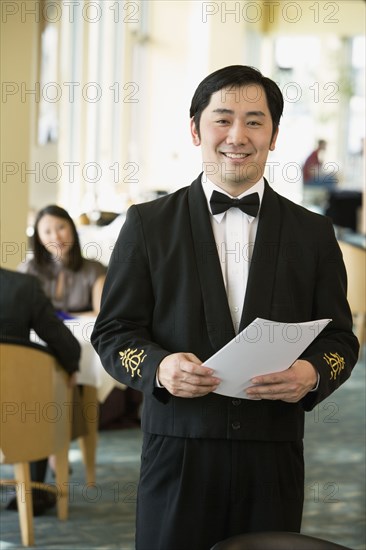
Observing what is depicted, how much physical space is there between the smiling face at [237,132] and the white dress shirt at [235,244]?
0.24 ft

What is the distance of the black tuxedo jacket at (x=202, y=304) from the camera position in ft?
6.86

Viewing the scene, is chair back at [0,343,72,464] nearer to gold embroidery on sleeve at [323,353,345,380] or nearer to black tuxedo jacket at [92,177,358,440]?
black tuxedo jacket at [92,177,358,440]

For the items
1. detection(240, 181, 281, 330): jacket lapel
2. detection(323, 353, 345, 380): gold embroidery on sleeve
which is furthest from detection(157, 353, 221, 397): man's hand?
detection(323, 353, 345, 380): gold embroidery on sleeve

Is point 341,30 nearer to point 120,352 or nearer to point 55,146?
point 55,146

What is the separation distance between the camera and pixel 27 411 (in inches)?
151

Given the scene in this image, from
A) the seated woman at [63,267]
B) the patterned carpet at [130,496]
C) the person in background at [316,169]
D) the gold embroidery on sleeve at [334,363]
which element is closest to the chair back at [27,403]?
the patterned carpet at [130,496]

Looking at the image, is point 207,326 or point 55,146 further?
point 55,146

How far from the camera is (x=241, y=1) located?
14406mm

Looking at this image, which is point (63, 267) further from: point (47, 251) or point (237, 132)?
point (237, 132)

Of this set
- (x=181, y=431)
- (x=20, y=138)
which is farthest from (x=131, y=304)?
(x=20, y=138)

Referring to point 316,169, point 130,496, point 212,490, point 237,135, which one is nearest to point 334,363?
point 212,490

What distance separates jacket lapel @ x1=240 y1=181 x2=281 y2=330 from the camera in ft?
6.87

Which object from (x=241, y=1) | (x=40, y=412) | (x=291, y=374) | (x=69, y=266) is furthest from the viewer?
(x=241, y=1)

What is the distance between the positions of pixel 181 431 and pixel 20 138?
4.16m
